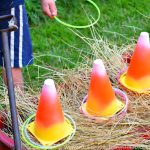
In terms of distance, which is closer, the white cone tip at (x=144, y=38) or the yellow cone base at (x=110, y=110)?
the yellow cone base at (x=110, y=110)

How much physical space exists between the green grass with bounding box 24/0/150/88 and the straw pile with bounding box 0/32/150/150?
0.52m

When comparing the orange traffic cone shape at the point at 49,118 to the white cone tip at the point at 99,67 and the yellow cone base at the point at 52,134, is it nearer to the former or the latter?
the yellow cone base at the point at 52,134

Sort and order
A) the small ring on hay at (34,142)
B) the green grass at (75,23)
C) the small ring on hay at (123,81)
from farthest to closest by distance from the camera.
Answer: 1. the green grass at (75,23)
2. the small ring on hay at (123,81)
3. the small ring on hay at (34,142)

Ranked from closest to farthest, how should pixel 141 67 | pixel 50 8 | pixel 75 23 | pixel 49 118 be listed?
pixel 49 118 → pixel 141 67 → pixel 50 8 → pixel 75 23

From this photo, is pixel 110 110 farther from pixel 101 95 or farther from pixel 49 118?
pixel 49 118

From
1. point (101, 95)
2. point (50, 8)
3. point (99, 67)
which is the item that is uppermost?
point (50, 8)

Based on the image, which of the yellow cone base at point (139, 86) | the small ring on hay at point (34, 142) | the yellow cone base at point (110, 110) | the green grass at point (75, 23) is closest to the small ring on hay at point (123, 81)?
the yellow cone base at point (139, 86)

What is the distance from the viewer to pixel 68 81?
94.2 inches

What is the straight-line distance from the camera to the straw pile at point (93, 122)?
78.2 inches

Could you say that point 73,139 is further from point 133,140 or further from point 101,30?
point 101,30

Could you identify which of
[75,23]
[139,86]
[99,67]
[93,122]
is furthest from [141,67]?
[75,23]

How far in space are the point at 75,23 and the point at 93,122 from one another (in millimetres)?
1696

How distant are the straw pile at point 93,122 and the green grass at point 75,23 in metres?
0.52

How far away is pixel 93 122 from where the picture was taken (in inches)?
81.8
